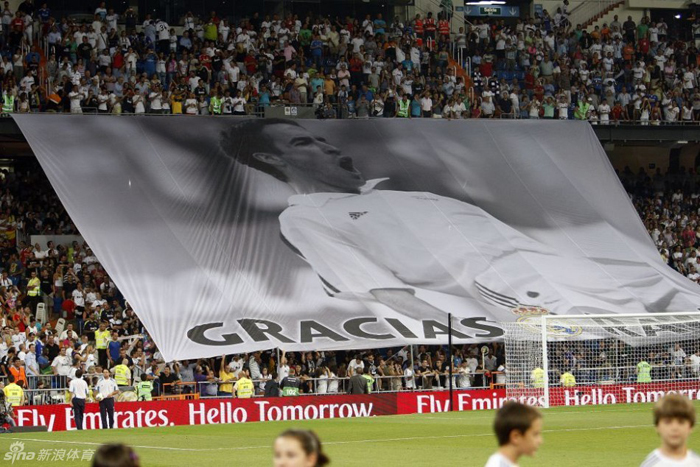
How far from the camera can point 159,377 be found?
30.9 metres

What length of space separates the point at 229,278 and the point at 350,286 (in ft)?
10.8

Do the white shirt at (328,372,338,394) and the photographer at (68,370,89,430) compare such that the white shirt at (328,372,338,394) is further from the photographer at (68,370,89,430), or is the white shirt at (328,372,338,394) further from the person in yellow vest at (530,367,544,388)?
the photographer at (68,370,89,430)

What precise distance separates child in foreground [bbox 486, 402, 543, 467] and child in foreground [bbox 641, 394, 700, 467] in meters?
0.73

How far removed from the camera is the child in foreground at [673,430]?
21.9 feet

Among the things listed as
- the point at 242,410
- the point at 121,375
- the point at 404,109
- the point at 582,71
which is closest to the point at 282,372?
the point at 242,410

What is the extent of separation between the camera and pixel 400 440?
21531 mm

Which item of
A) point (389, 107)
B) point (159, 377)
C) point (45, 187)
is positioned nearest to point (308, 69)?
point (389, 107)

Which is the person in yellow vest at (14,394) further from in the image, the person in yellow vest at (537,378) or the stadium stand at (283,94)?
the person in yellow vest at (537,378)

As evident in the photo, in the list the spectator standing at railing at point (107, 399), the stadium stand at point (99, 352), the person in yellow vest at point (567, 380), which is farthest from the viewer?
the person in yellow vest at point (567, 380)

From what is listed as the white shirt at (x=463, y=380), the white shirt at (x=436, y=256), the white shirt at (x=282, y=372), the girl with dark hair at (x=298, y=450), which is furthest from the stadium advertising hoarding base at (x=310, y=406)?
the girl with dark hair at (x=298, y=450)

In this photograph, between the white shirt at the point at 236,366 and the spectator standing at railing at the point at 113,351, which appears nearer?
the spectator standing at railing at the point at 113,351

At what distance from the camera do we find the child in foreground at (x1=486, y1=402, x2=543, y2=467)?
6.38m

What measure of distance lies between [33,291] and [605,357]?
15.4m

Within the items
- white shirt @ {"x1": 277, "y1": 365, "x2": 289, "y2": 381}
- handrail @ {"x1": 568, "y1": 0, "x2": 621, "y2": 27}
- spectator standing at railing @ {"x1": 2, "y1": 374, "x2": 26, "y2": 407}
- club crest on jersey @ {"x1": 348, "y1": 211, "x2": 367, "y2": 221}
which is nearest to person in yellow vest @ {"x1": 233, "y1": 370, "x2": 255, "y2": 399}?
white shirt @ {"x1": 277, "y1": 365, "x2": 289, "y2": 381}
